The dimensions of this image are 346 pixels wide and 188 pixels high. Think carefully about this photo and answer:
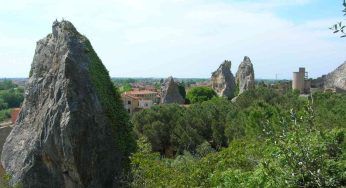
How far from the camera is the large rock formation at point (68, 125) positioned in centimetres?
2020

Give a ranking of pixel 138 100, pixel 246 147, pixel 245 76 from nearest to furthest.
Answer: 1. pixel 246 147
2. pixel 245 76
3. pixel 138 100

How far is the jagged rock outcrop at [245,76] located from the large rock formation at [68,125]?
44588 millimetres

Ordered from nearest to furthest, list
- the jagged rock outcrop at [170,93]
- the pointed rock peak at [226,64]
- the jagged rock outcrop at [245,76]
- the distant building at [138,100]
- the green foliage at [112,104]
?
the green foliage at [112,104]
the jagged rock outcrop at [245,76]
the jagged rock outcrop at [170,93]
the distant building at [138,100]
the pointed rock peak at [226,64]

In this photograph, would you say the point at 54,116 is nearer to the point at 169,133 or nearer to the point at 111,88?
the point at 111,88

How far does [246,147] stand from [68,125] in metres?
9.38

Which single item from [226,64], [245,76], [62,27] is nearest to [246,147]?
[62,27]

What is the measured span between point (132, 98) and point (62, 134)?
5904 cm

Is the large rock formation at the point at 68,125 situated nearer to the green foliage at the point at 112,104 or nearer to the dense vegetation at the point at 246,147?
the green foliage at the point at 112,104

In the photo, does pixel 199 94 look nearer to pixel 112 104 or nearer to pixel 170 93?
pixel 170 93

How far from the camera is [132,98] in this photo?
79.0 meters

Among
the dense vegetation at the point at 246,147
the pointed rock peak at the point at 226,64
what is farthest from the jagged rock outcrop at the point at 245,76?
the dense vegetation at the point at 246,147

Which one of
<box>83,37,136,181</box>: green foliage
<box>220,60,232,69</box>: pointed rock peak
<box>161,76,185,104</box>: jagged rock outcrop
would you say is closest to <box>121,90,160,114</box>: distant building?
<box>161,76,185,104</box>: jagged rock outcrop

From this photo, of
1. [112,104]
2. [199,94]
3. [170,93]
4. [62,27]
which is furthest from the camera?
[199,94]

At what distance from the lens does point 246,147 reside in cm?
1281
